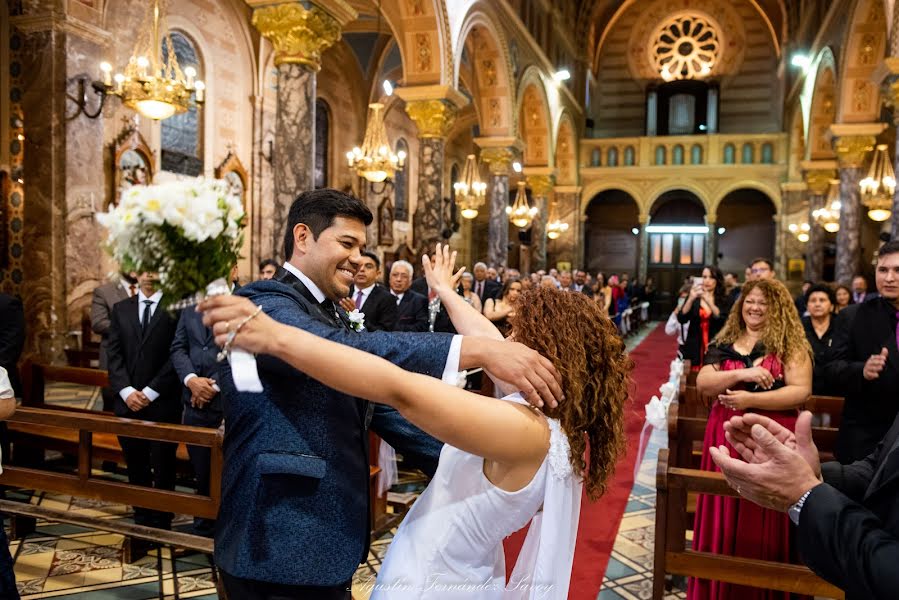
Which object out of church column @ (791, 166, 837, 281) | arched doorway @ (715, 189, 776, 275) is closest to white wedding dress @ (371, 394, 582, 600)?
church column @ (791, 166, 837, 281)

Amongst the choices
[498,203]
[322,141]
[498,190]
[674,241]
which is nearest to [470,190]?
[498,190]

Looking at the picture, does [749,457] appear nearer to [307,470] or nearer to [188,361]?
[307,470]

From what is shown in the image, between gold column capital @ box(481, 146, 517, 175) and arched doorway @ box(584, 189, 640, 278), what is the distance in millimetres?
12732

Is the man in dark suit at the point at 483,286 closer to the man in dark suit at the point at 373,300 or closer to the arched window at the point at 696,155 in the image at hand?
the man in dark suit at the point at 373,300

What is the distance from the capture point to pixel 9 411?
2668mm

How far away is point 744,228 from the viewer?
2728 centimetres

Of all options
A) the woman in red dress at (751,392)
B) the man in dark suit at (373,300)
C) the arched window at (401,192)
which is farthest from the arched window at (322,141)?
the woman in red dress at (751,392)

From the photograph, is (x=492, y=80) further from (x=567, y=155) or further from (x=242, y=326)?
(x=242, y=326)

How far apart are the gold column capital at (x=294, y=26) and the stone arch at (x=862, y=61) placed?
1065 centimetres

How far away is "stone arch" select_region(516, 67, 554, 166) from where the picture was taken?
19391 mm

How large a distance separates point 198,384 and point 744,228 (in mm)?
27184

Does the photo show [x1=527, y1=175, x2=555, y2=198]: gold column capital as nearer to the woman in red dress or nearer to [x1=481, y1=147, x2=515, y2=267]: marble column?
[x1=481, y1=147, x2=515, y2=267]: marble column

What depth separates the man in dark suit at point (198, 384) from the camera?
414cm

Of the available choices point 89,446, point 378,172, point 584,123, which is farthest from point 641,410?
point 584,123
